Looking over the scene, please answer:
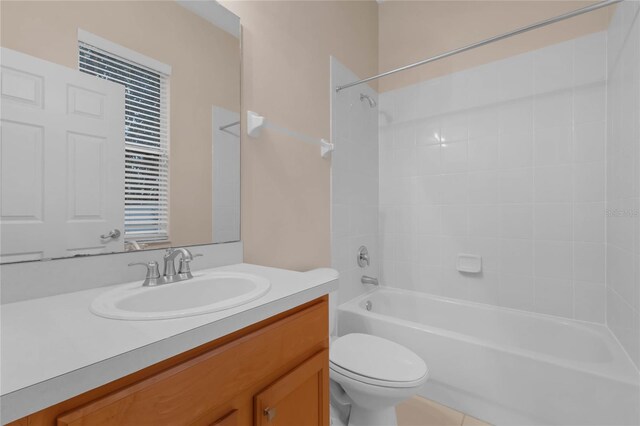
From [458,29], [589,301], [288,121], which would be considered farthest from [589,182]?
[288,121]

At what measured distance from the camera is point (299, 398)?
2.65 feet

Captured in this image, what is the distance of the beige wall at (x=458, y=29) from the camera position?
1851mm

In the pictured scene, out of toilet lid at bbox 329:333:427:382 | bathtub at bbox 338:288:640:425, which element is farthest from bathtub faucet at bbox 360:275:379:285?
toilet lid at bbox 329:333:427:382

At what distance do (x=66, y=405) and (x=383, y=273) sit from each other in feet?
7.50

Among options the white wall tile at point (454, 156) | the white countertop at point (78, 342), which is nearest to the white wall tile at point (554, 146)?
the white wall tile at point (454, 156)

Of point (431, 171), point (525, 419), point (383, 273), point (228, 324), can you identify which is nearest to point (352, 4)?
point (431, 171)

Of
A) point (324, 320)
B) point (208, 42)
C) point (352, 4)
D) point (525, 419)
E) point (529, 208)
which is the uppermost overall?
point (352, 4)

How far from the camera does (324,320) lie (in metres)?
0.92

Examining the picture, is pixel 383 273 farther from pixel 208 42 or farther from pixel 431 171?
pixel 208 42

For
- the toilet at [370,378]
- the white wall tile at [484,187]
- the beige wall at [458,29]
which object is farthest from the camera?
the white wall tile at [484,187]

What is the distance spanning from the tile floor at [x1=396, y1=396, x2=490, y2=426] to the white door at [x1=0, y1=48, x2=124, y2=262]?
1.60m

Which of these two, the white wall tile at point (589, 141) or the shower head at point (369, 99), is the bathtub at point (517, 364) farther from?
the shower head at point (369, 99)

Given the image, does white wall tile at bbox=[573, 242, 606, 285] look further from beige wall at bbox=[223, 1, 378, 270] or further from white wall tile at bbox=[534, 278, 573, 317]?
beige wall at bbox=[223, 1, 378, 270]

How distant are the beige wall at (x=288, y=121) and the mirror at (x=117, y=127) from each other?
0.11 m
